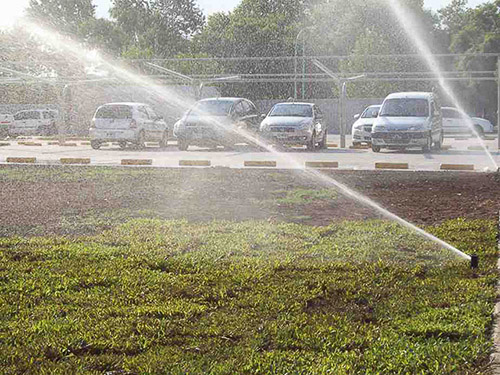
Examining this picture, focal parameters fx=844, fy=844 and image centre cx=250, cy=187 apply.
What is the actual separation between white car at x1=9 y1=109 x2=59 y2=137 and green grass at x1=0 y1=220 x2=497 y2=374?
31.8 m

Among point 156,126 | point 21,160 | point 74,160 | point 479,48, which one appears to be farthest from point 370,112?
point 479,48

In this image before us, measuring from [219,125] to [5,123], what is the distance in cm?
1767

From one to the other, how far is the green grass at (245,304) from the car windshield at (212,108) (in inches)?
682

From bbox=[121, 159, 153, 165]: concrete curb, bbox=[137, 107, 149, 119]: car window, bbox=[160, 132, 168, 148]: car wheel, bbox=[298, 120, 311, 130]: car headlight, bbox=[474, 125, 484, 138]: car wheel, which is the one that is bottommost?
bbox=[474, 125, 484, 138]: car wheel

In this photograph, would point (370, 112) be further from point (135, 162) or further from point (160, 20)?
point (160, 20)

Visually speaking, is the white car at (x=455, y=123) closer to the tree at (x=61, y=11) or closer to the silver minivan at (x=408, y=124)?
the silver minivan at (x=408, y=124)

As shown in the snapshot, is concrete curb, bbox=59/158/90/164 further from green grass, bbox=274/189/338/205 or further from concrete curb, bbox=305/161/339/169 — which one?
green grass, bbox=274/189/338/205

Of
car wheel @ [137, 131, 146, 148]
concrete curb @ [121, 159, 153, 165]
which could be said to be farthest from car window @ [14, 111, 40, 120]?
concrete curb @ [121, 159, 153, 165]

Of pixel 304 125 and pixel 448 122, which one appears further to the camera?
pixel 448 122

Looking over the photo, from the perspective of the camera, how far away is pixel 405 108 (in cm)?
2509

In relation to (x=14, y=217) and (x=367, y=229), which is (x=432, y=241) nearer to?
(x=367, y=229)

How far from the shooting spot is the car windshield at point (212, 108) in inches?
1033

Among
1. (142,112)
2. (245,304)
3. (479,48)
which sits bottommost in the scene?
(245,304)

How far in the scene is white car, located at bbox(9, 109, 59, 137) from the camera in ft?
129
